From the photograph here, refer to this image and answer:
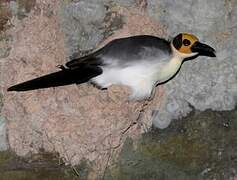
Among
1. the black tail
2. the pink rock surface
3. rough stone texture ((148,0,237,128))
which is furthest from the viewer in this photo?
rough stone texture ((148,0,237,128))

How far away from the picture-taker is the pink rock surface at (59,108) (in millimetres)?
3879

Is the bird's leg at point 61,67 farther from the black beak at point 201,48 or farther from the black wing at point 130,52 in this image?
the black beak at point 201,48

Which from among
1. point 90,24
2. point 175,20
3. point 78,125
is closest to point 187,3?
point 175,20

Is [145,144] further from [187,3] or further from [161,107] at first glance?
[187,3]

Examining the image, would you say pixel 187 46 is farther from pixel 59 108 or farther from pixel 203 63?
pixel 59 108

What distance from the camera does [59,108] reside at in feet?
12.8

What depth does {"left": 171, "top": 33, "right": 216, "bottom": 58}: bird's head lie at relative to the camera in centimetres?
387

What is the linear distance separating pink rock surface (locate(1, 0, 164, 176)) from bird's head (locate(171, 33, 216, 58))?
0.62 feet

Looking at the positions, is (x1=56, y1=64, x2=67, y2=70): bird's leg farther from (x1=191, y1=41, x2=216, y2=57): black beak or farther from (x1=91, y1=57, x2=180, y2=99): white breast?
(x1=191, y1=41, x2=216, y2=57): black beak

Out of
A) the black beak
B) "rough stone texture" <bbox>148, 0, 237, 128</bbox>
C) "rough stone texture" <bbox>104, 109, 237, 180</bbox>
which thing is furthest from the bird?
"rough stone texture" <bbox>104, 109, 237, 180</bbox>

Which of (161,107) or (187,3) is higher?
(187,3)

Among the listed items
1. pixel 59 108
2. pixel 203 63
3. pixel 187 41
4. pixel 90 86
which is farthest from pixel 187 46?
pixel 59 108

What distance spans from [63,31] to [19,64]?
27cm

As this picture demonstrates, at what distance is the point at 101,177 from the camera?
3963 millimetres
